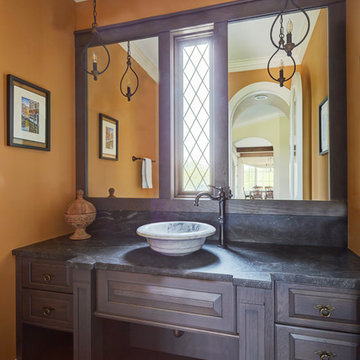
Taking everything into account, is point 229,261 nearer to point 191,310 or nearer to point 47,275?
point 191,310

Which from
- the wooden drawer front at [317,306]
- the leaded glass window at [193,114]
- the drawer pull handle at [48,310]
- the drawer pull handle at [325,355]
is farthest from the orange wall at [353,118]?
the drawer pull handle at [48,310]

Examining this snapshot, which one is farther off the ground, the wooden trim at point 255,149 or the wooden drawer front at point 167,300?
the wooden trim at point 255,149

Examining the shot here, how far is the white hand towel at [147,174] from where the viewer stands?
1889 mm

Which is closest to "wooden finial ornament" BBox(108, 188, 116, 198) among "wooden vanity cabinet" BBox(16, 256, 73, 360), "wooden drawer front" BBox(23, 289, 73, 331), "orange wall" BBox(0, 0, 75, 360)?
"orange wall" BBox(0, 0, 75, 360)

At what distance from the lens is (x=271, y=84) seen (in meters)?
1.67

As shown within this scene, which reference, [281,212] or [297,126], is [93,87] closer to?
[297,126]

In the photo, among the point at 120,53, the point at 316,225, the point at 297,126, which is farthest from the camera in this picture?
the point at 120,53

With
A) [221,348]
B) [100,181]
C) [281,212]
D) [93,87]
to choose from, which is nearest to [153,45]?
[93,87]

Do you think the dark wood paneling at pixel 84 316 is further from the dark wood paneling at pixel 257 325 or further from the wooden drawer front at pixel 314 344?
the wooden drawer front at pixel 314 344

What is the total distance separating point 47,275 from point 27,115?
100 centimetres

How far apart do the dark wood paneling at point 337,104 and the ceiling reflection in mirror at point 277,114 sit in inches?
1.4

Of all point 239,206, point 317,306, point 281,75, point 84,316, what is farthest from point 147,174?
point 317,306

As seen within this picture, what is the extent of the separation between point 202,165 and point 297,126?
0.68 metres

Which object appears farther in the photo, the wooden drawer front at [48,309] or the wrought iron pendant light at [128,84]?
the wrought iron pendant light at [128,84]
